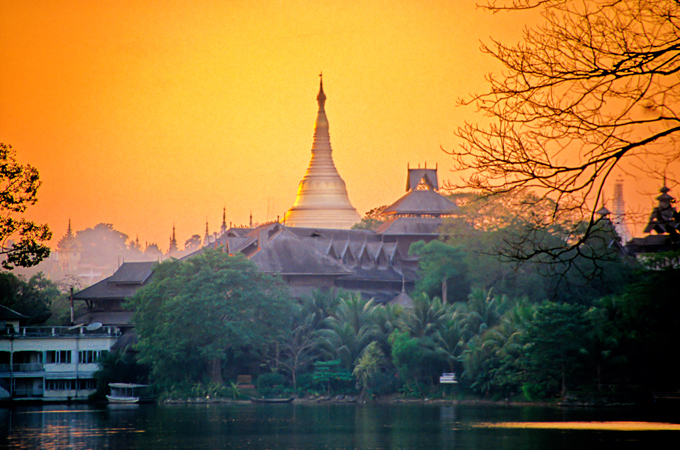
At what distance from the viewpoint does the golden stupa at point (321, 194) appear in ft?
243

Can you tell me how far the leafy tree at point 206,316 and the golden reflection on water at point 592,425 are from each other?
14549mm

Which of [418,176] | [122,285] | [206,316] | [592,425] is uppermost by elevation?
[418,176]

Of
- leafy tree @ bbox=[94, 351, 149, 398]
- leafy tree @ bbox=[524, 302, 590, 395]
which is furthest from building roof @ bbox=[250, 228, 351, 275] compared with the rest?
leafy tree @ bbox=[524, 302, 590, 395]

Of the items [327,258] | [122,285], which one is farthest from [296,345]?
[122,285]

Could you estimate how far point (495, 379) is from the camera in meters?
38.0

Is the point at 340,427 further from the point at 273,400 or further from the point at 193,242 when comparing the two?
the point at 193,242

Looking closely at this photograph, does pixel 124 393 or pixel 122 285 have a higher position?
pixel 122 285

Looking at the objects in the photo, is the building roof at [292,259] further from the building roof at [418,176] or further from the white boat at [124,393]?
the building roof at [418,176]

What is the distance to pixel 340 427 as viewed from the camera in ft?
96.6

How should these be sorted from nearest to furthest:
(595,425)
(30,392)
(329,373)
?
(595,425), (329,373), (30,392)

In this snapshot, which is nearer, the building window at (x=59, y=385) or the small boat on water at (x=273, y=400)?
the small boat on water at (x=273, y=400)

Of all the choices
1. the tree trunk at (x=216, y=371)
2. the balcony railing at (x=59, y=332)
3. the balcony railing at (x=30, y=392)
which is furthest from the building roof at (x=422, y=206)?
the balcony railing at (x=30, y=392)

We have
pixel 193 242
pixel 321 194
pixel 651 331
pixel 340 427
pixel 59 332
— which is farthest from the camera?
pixel 193 242

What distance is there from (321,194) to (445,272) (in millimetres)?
27512
